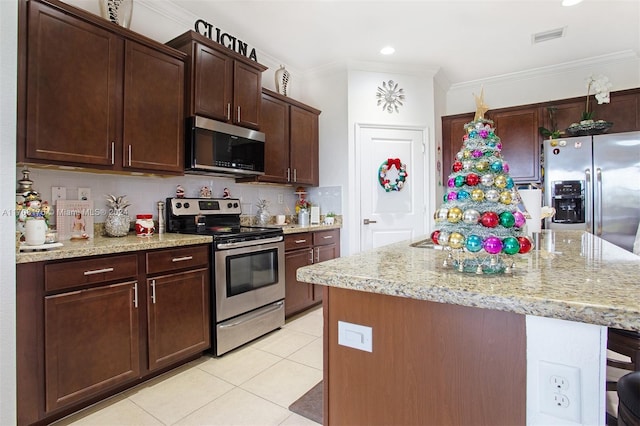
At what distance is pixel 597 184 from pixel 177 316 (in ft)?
13.6

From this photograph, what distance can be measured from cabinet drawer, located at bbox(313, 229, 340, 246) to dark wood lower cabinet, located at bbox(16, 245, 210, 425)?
1.39m

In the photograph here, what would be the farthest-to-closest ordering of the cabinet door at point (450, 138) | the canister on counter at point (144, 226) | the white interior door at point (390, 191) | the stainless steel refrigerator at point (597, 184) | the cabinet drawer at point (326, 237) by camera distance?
the cabinet door at point (450, 138) → the white interior door at point (390, 191) → the cabinet drawer at point (326, 237) → the stainless steel refrigerator at point (597, 184) → the canister on counter at point (144, 226)

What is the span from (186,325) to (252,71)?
2.22 metres

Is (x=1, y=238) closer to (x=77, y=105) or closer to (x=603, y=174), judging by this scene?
(x=77, y=105)

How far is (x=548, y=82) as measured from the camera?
4.05m

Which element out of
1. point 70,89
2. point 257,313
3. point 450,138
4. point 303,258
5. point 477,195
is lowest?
point 257,313

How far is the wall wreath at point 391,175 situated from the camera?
3.85 m

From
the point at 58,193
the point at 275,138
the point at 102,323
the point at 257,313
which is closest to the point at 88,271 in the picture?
the point at 102,323

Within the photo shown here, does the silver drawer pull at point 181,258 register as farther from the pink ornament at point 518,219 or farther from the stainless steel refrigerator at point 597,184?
the stainless steel refrigerator at point 597,184

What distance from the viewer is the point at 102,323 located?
178 centimetres

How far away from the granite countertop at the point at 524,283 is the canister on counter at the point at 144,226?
5.84 feet

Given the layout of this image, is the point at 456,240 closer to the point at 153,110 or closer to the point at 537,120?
the point at 153,110

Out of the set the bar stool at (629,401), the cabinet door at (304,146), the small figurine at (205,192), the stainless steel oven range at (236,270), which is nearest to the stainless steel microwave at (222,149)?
the small figurine at (205,192)

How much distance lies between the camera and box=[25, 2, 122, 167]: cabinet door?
1.72 metres
